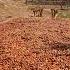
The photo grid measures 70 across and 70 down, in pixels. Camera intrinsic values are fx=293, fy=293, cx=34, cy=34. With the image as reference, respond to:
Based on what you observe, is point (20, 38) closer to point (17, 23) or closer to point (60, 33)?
point (60, 33)

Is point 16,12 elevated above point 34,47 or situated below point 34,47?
below

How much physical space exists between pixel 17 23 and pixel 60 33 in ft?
18.2

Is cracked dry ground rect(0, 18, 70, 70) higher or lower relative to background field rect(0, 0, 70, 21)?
higher

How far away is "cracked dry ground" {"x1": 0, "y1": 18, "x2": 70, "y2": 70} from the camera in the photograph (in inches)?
534

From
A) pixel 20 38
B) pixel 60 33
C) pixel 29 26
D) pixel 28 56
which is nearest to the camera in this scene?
pixel 28 56

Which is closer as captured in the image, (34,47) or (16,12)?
(34,47)

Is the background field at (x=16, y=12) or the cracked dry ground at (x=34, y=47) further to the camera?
the background field at (x=16, y=12)

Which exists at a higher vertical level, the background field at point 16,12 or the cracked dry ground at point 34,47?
the cracked dry ground at point 34,47

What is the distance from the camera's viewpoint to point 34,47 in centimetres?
1691

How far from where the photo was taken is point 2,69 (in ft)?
41.7

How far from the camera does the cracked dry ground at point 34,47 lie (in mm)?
13555

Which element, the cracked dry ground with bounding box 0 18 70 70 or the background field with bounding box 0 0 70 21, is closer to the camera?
the cracked dry ground with bounding box 0 18 70 70

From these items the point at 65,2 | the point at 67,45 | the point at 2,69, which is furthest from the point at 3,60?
the point at 65,2

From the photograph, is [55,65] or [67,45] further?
[67,45]
